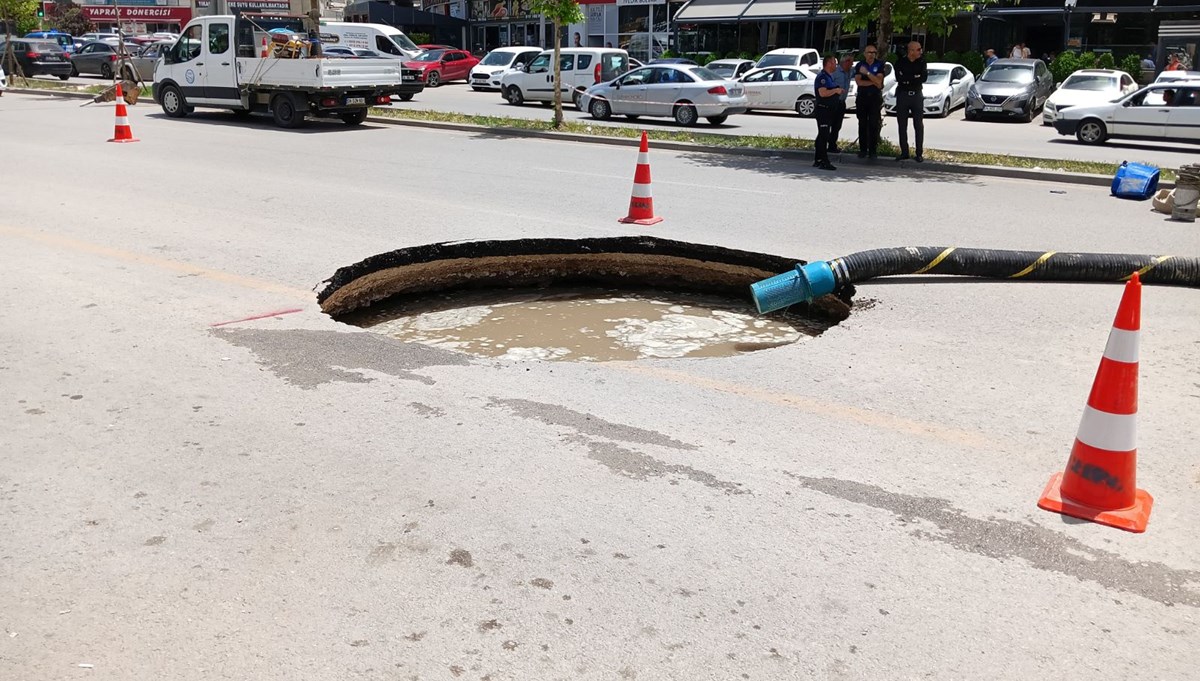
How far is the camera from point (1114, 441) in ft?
13.1

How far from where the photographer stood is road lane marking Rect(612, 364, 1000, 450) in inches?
188

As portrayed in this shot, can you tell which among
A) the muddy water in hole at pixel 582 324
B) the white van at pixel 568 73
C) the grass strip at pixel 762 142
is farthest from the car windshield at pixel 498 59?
the muddy water in hole at pixel 582 324

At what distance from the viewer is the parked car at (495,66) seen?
35.8m

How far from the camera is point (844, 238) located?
31.3 ft

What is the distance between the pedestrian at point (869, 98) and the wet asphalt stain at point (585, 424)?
1134 cm

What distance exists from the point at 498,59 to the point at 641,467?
3418 cm

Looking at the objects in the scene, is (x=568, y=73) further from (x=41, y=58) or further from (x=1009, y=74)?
(x=41, y=58)

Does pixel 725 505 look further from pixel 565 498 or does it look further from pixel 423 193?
pixel 423 193

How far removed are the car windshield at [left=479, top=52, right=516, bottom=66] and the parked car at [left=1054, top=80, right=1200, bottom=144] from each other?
21.0 meters

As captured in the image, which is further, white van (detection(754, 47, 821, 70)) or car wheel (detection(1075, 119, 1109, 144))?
white van (detection(754, 47, 821, 70))

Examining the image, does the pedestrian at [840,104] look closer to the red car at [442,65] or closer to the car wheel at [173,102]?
the car wheel at [173,102]

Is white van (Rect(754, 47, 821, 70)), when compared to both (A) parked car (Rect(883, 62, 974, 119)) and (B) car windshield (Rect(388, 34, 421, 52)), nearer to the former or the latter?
(A) parked car (Rect(883, 62, 974, 119))

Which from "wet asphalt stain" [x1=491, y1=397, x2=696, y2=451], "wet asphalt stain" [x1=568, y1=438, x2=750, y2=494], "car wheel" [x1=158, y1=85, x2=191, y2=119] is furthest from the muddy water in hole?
"car wheel" [x1=158, y1=85, x2=191, y2=119]

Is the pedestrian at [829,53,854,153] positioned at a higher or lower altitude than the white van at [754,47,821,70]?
lower
